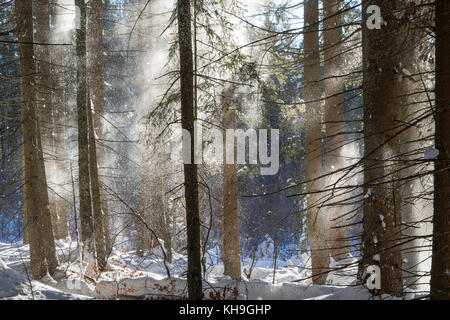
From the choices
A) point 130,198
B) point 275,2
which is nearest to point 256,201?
point 130,198

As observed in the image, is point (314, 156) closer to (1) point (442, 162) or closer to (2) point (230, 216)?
(2) point (230, 216)

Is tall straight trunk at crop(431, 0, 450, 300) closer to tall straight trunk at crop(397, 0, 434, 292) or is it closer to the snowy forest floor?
tall straight trunk at crop(397, 0, 434, 292)

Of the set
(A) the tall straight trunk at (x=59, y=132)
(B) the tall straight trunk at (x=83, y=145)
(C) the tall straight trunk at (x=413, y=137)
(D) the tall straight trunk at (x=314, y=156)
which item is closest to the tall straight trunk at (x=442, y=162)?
(C) the tall straight trunk at (x=413, y=137)

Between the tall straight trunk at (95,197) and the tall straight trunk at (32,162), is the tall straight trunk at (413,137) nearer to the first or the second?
the tall straight trunk at (32,162)

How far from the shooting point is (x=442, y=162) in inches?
116

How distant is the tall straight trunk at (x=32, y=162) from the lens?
7605 millimetres

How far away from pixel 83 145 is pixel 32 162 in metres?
1.41

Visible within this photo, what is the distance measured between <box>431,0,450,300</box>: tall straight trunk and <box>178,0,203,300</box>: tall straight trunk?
3.07 m

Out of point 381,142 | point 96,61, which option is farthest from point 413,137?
point 96,61

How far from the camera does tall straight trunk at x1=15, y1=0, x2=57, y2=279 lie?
299 inches

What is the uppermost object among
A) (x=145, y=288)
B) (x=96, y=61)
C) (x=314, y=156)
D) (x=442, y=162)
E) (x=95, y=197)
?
(x=96, y=61)

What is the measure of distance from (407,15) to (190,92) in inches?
119

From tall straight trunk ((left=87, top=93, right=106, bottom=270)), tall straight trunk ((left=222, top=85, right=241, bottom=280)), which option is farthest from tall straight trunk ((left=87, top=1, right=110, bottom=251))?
tall straight trunk ((left=222, top=85, right=241, bottom=280))

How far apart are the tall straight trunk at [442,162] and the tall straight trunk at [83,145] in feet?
23.2
